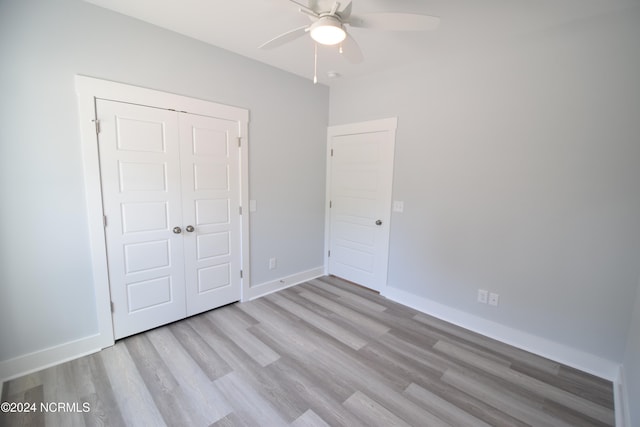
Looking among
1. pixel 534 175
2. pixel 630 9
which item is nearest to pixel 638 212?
pixel 534 175

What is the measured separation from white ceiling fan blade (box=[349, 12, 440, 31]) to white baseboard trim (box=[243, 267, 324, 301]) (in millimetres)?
2802

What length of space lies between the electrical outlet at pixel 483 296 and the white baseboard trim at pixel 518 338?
18 centimetres

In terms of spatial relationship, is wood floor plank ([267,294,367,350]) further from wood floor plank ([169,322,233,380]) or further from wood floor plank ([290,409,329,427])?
Result: wood floor plank ([169,322,233,380])

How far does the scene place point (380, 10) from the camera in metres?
1.94

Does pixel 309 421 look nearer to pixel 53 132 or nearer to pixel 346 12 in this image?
pixel 346 12

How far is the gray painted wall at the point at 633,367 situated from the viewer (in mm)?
1461

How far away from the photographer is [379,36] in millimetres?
2311

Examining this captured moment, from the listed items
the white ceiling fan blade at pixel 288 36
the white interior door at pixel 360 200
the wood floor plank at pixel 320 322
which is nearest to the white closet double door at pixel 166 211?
the wood floor plank at pixel 320 322

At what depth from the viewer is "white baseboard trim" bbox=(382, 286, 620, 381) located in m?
2.07

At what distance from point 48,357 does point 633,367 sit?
4.02 m

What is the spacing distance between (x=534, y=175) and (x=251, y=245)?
287 cm

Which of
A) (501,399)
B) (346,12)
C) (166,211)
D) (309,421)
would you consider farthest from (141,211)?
(501,399)

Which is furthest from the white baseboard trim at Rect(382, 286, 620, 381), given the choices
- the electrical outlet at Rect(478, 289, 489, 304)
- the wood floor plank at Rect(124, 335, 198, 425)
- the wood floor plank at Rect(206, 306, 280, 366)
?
the wood floor plank at Rect(124, 335, 198, 425)

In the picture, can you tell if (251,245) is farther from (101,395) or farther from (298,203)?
(101,395)
